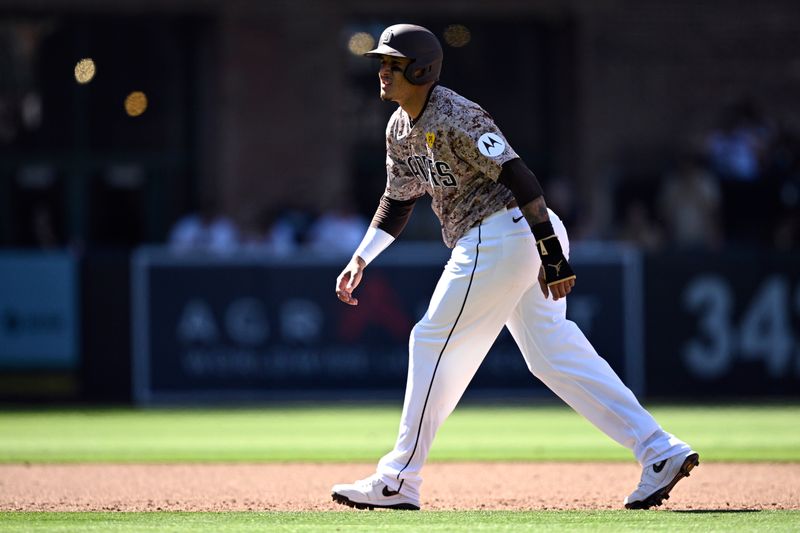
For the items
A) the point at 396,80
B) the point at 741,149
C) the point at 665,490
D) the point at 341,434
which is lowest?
the point at 341,434

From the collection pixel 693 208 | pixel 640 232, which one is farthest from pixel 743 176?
pixel 640 232

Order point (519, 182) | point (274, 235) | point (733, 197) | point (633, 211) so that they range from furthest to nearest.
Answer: point (733, 197), point (633, 211), point (274, 235), point (519, 182)

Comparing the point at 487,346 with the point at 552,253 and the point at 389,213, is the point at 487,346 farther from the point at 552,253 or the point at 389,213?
the point at 389,213

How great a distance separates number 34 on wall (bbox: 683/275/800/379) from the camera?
554 inches

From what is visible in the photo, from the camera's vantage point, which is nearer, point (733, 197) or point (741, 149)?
point (733, 197)

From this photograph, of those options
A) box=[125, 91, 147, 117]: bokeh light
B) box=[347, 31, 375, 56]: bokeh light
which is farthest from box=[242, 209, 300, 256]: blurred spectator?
box=[347, 31, 375, 56]: bokeh light

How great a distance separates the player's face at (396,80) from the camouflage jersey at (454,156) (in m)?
0.12

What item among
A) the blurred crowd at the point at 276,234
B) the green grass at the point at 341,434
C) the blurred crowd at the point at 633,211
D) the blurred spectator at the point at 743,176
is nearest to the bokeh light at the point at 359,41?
the blurred crowd at the point at 633,211

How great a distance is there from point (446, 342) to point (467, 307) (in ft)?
0.61

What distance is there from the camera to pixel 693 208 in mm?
17062

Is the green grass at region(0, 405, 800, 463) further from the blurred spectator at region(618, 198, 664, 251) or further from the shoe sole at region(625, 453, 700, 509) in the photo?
the blurred spectator at region(618, 198, 664, 251)

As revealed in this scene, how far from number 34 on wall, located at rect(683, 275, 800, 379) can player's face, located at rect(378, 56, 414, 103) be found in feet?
27.9

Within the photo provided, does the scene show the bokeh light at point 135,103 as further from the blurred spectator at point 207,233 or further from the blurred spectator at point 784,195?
the blurred spectator at point 784,195

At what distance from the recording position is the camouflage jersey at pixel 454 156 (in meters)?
6.02
